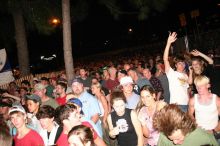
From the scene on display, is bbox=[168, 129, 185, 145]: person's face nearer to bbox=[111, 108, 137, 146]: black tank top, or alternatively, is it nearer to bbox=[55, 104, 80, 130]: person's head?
bbox=[55, 104, 80, 130]: person's head

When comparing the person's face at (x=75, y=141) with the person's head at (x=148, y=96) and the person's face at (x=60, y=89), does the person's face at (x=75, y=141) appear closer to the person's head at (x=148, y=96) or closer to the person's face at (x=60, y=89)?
the person's head at (x=148, y=96)

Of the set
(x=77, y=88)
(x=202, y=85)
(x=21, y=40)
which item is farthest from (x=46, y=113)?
(x=21, y=40)

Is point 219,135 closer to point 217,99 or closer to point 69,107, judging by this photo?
point 217,99

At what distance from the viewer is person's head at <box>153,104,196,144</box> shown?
3148 millimetres

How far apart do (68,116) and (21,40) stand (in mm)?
16429

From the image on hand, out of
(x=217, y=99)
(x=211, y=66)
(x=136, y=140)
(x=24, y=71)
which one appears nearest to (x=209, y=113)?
(x=217, y=99)

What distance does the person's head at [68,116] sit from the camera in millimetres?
4293

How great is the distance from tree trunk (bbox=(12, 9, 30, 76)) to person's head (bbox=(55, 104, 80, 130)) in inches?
619

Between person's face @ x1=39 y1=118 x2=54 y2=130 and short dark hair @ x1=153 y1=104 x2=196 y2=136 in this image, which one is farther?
person's face @ x1=39 y1=118 x2=54 y2=130

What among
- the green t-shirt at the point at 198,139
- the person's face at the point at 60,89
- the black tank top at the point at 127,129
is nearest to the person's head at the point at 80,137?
the green t-shirt at the point at 198,139

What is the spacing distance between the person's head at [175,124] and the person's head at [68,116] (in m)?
1.39

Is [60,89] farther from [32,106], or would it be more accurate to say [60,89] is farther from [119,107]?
[119,107]

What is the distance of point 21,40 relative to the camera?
19.9 metres

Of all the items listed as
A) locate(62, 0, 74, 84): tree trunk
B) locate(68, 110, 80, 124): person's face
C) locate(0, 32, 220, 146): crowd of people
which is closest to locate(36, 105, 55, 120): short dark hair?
locate(0, 32, 220, 146): crowd of people
